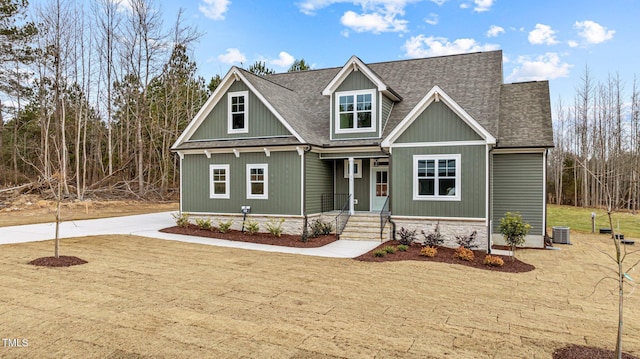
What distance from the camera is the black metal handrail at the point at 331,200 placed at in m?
16.7

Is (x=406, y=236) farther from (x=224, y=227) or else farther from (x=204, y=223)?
(x=204, y=223)

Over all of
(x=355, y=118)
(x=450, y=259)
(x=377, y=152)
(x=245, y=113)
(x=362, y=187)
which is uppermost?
(x=245, y=113)

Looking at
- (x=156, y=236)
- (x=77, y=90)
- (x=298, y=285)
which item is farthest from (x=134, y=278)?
(x=77, y=90)

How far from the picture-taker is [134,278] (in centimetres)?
859

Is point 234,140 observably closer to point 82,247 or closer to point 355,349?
point 82,247

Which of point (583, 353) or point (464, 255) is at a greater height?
point (464, 255)

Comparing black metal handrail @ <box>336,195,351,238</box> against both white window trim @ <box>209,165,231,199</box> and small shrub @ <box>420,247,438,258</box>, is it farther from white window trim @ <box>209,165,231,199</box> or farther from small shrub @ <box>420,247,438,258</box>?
white window trim @ <box>209,165,231,199</box>

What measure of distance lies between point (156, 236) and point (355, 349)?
11.6 meters

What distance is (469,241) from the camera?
13242mm

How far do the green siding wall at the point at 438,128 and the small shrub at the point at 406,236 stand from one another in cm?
309

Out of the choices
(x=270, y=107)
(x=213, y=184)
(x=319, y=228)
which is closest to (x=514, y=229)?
(x=319, y=228)

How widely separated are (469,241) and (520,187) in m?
3.38

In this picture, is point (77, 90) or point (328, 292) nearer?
point (328, 292)

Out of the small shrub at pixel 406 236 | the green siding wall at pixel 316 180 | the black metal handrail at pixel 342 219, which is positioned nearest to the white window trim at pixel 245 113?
the green siding wall at pixel 316 180
